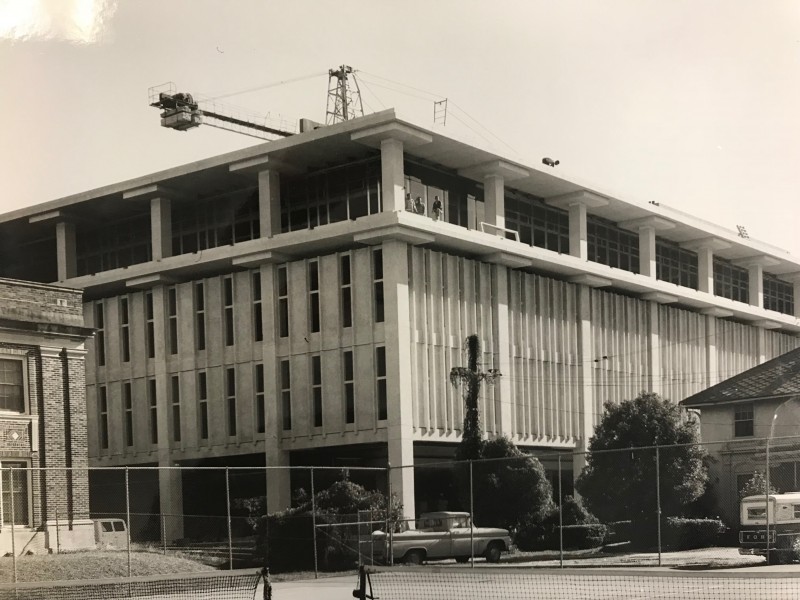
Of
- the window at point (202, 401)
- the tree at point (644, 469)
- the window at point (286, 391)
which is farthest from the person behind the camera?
the window at point (202, 401)

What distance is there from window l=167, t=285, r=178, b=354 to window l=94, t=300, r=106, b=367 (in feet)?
15.7

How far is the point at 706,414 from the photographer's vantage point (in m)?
51.5

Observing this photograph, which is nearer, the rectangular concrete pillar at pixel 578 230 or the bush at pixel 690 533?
the bush at pixel 690 533

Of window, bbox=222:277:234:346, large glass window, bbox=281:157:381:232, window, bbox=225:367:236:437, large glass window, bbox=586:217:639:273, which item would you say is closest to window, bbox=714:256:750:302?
large glass window, bbox=586:217:639:273

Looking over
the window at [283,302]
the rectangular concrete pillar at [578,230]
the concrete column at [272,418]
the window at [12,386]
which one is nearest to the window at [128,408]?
the concrete column at [272,418]

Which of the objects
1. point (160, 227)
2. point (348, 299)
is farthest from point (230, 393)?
point (160, 227)

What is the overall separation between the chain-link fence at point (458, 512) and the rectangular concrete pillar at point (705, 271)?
689 inches

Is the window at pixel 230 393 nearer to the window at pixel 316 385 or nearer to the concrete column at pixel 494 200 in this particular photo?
the window at pixel 316 385

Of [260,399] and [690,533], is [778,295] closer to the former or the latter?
[260,399]

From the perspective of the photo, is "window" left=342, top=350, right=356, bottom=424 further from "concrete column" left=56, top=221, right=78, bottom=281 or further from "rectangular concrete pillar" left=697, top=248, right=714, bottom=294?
"rectangular concrete pillar" left=697, top=248, right=714, bottom=294

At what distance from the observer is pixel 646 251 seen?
67125 millimetres

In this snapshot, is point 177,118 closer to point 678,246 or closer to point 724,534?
point 678,246

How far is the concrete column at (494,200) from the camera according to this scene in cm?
5647

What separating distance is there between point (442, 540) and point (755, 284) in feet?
164
